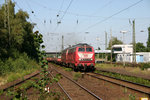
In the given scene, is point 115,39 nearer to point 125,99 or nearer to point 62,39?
point 62,39

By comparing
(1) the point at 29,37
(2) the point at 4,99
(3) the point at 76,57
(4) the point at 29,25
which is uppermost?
(4) the point at 29,25

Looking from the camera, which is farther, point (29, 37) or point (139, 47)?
point (139, 47)

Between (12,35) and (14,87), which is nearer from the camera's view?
(14,87)

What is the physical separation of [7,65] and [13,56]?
5114 mm

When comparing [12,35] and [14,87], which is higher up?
[12,35]

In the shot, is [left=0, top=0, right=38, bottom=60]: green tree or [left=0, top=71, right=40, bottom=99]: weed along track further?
[left=0, top=0, right=38, bottom=60]: green tree

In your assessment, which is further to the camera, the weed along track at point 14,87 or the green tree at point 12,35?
the green tree at point 12,35

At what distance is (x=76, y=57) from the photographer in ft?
69.4

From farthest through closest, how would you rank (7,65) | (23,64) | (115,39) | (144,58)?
(115,39) → (144,58) → (23,64) → (7,65)

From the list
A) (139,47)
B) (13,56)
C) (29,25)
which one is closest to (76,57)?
(13,56)

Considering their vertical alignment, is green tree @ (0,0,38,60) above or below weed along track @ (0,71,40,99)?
above

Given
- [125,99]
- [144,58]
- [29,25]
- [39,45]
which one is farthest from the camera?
[144,58]

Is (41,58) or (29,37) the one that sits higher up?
(29,37)

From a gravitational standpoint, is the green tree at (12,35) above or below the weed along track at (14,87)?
above
